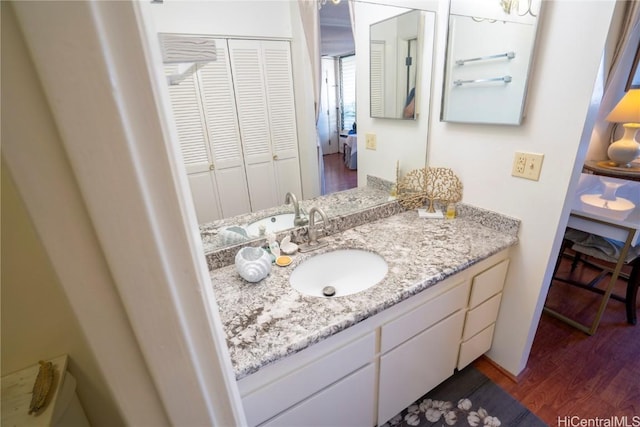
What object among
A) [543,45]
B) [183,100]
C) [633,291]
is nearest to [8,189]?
[183,100]

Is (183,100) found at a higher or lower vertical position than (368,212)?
higher

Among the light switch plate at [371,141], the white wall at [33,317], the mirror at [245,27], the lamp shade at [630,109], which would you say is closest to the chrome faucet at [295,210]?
the mirror at [245,27]

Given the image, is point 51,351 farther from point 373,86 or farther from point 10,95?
point 373,86

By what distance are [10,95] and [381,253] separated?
1198 mm

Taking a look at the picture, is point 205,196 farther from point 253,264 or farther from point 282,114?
point 282,114

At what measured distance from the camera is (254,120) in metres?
1.20

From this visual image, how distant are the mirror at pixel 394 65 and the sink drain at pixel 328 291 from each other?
3.08 feet

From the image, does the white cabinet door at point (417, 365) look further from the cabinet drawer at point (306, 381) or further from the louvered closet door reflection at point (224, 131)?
the louvered closet door reflection at point (224, 131)

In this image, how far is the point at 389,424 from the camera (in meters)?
1.37

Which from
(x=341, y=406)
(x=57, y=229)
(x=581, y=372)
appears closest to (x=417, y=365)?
(x=341, y=406)

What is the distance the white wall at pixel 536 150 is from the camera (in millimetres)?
1027

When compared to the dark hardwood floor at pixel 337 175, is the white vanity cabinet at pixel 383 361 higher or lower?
lower

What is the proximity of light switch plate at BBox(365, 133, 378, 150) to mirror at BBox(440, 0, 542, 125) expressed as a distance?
362 millimetres

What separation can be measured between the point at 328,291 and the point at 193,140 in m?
0.78
